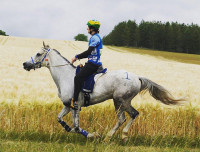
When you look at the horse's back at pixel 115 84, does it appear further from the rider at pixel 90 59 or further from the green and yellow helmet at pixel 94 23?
the green and yellow helmet at pixel 94 23

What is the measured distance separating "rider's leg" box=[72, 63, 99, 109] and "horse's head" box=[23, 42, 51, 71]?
1.02m

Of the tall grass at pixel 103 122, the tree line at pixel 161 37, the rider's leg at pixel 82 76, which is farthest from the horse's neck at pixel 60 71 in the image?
the tree line at pixel 161 37

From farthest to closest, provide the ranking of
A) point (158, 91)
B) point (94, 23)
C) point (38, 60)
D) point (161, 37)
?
point (161, 37)
point (158, 91)
point (38, 60)
point (94, 23)

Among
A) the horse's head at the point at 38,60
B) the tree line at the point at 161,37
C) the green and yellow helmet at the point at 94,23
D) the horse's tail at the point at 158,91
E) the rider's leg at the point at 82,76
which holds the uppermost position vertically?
the tree line at the point at 161,37

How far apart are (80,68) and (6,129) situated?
2.85 meters

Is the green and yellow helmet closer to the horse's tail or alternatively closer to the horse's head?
the horse's head

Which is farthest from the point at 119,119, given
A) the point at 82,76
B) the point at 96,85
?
the point at 82,76

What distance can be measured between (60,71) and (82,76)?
713 millimetres

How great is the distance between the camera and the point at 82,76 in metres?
5.34

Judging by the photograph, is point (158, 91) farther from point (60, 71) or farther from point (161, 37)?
point (161, 37)

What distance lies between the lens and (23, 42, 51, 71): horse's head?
5.61 meters

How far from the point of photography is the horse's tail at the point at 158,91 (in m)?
5.87

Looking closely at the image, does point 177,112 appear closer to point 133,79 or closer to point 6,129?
point 133,79

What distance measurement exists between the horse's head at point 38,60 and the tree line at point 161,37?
279ft
